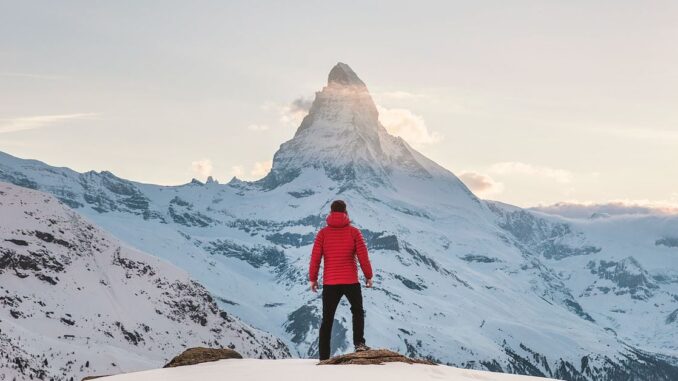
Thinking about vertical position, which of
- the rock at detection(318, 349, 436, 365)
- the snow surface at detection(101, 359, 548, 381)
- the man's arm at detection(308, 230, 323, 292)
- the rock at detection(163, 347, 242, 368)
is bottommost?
the rock at detection(163, 347, 242, 368)

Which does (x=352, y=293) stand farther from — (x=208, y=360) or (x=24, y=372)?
(x=24, y=372)

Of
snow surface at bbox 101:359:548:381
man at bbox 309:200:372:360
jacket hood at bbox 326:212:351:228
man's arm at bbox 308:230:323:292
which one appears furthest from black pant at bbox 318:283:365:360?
jacket hood at bbox 326:212:351:228

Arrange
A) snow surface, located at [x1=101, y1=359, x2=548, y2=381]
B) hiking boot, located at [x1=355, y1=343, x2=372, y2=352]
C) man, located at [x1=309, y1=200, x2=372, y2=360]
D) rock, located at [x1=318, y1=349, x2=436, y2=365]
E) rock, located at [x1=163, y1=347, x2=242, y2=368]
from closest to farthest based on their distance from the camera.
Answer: snow surface, located at [x1=101, y1=359, x2=548, y2=381], rock, located at [x1=318, y1=349, x2=436, y2=365], man, located at [x1=309, y1=200, x2=372, y2=360], hiking boot, located at [x1=355, y1=343, x2=372, y2=352], rock, located at [x1=163, y1=347, x2=242, y2=368]

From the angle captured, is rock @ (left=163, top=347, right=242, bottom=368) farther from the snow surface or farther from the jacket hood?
the jacket hood

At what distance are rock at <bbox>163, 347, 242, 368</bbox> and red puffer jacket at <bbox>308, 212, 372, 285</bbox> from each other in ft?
15.4

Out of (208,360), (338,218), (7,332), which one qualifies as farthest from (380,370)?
(7,332)

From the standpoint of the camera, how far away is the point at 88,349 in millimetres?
197500

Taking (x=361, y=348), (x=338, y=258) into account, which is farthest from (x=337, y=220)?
(x=361, y=348)

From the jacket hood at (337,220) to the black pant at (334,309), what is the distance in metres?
1.62

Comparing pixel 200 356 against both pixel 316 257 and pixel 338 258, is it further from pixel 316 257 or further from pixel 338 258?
pixel 338 258

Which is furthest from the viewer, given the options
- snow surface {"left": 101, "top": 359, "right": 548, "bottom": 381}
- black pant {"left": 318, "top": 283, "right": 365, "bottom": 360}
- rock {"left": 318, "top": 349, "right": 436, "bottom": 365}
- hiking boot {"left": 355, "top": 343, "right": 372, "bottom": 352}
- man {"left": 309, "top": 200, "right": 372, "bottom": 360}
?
hiking boot {"left": 355, "top": 343, "right": 372, "bottom": 352}

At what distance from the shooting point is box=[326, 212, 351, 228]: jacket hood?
23.5m

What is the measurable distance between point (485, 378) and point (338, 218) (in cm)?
569

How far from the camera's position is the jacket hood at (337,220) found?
23.5m
